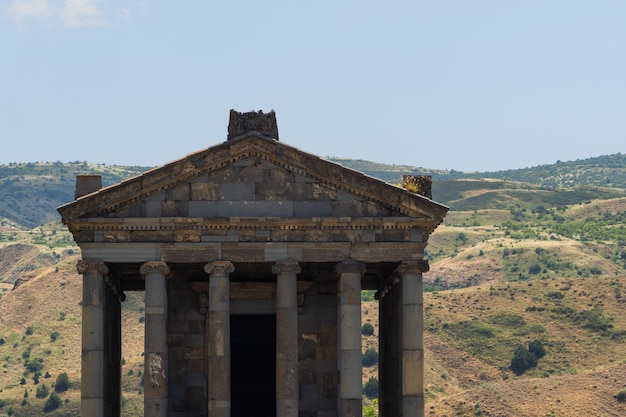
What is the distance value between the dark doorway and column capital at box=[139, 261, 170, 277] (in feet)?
22.2

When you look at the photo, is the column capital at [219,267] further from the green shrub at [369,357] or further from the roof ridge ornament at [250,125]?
the green shrub at [369,357]

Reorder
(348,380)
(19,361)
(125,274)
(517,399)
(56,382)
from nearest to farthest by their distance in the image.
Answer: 1. (348,380)
2. (125,274)
3. (517,399)
4. (56,382)
5. (19,361)

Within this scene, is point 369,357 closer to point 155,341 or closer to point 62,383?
point 62,383

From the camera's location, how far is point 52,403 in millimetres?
176875

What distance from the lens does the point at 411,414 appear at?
47656 mm

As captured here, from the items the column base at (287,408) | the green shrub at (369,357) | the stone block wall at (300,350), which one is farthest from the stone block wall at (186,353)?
the green shrub at (369,357)

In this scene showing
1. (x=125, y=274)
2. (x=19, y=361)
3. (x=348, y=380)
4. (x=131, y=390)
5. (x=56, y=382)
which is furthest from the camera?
(x=19, y=361)

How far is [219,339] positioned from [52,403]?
134m

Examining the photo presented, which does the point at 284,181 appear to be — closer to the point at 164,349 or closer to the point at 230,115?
the point at 230,115

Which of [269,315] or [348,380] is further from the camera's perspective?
[269,315]

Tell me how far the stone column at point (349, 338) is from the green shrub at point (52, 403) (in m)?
133

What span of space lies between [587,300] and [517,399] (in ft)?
145

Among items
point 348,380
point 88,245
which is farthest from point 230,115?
point 348,380

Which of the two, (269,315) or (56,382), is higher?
(269,315)
